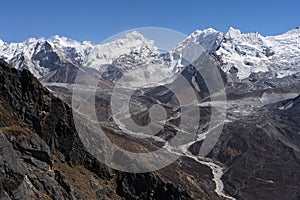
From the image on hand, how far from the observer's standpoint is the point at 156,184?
89562mm

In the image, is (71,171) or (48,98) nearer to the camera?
(71,171)

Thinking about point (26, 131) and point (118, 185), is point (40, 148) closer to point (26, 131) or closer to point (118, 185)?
point (26, 131)

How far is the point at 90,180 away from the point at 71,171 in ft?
11.6

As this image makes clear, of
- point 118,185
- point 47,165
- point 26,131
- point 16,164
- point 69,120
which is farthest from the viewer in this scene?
point 69,120

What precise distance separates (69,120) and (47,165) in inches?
838

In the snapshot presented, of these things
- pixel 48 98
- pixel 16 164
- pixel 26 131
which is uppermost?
pixel 48 98

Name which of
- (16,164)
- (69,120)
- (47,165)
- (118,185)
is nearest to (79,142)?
(69,120)

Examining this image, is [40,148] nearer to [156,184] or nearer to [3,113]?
[3,113]

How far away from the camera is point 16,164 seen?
191 feet

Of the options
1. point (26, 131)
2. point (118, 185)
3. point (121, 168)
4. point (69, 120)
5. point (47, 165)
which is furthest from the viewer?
point (121, 168)

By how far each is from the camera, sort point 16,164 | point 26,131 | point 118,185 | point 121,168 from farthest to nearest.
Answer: point 121,168, point 118,185, point 26,131, point 16,164

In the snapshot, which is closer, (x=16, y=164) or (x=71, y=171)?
(x=16, y=164)

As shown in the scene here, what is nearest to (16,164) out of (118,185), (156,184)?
(118,185)

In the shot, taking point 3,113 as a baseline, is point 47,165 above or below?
below
